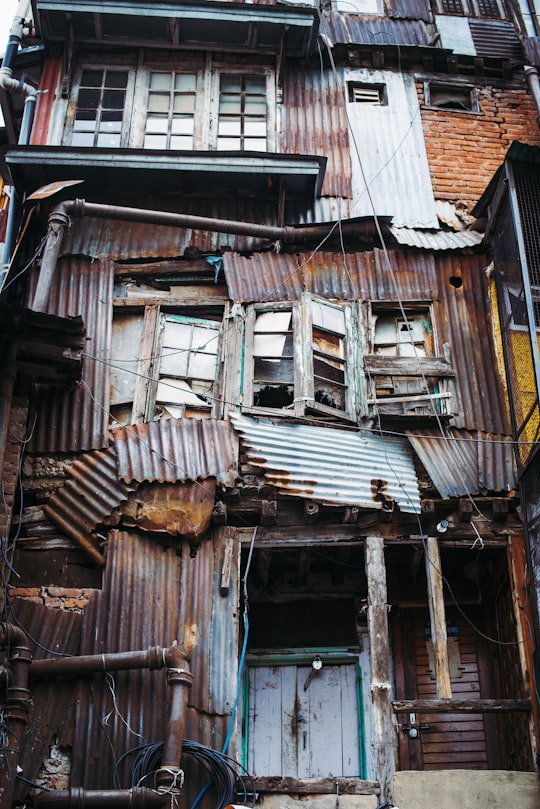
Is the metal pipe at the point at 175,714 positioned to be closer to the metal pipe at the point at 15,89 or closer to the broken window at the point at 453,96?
the metal pipe at the point at 15,89

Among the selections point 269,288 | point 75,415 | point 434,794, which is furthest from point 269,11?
point 434,794

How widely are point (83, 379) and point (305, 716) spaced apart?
17.7 ft

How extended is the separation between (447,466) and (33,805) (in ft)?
19.6

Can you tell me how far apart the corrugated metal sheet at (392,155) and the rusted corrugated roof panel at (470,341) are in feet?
3.16

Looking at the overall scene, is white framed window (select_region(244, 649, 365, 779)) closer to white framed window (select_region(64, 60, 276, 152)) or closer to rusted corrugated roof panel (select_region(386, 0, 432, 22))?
white framed window (select_region(64, 60, 276, 152))

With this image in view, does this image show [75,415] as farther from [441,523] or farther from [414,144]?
[414,144]

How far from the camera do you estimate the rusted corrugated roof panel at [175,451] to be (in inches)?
415

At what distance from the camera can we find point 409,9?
51.4 ft

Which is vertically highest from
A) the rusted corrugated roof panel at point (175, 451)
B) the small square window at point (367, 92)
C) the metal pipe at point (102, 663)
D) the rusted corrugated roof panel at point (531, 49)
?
the rusted corrugated roof panel at point (531, 49)

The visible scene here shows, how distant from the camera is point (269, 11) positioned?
13570 millimetres

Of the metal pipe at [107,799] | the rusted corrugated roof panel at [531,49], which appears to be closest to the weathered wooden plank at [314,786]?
the metal pipe at [107,799]

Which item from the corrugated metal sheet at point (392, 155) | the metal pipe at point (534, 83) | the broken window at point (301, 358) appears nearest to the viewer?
the broken window at point (301, 358)

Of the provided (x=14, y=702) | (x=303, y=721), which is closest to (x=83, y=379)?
(x=14, y=702)

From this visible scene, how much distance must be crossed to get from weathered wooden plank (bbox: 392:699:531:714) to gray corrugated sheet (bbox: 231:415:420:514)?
2.20 meters
